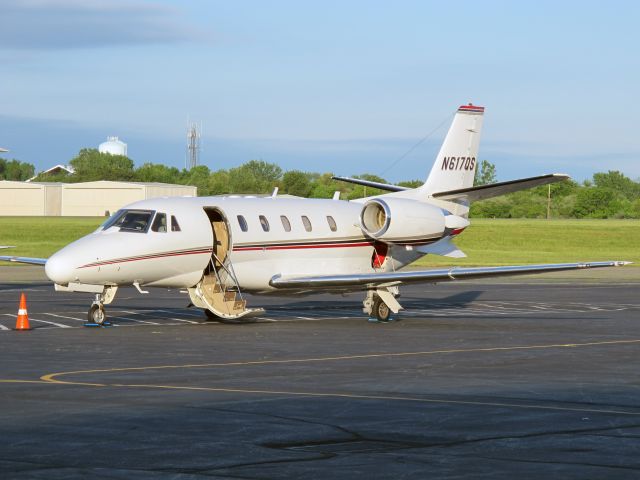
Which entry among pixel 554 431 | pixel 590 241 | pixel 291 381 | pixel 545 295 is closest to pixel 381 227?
pixel 545 295

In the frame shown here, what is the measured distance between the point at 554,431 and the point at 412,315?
18.6 metres

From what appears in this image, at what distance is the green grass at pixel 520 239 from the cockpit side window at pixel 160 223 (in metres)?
49.4

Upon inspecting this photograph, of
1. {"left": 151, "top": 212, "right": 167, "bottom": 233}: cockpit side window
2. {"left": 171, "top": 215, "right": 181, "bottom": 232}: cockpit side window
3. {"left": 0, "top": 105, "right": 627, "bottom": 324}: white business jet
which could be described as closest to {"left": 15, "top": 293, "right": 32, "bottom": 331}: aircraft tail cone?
{"left": 0, "top": 105, "right": 627, "bottom": 324}: white business jet

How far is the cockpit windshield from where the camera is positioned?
26.7 metres

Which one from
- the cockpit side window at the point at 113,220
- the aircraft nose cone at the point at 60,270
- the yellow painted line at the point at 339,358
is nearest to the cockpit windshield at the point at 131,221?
the cockpit side window at the point at 113,220

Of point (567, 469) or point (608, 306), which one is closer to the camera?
point (567, 469)

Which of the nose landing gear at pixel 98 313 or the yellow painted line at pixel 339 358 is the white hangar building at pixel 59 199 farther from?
the yellow painted line at pixel 339 358

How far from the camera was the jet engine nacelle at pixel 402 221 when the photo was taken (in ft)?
99.9

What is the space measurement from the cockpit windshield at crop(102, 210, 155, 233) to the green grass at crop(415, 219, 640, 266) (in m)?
49.5

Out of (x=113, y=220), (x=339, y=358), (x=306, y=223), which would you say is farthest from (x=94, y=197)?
(x=339, y=358)

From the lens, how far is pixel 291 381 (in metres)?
17.3

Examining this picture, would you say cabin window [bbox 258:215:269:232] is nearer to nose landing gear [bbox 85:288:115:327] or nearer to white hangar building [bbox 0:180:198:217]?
nose landing gear [bbox 85:288:115:327]

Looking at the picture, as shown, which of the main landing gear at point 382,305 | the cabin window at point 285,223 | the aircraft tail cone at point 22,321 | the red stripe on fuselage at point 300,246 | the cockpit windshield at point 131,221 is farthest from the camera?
the cabin window at point 285,223

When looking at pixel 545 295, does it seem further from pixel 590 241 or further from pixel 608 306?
pixel 590 241
